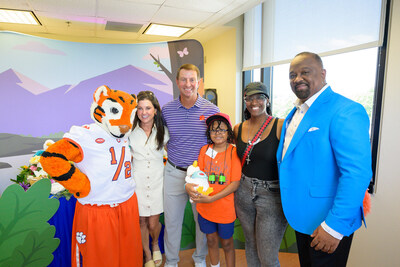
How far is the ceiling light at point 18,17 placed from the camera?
3.72 metres

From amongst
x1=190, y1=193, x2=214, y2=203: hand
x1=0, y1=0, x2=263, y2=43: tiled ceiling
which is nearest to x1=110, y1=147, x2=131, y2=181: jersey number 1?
x1=190, y1=193, x2=214, y2=203: hand

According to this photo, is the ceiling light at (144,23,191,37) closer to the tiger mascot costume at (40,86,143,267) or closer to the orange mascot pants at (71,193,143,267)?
the tiger mascot costume at (40,86,143,267)

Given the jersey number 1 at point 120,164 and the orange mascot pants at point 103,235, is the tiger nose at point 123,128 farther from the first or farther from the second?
the orange mascot pants at point 103,235

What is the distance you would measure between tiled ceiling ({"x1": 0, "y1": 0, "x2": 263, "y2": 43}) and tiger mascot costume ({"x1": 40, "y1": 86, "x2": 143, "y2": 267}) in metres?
2.41

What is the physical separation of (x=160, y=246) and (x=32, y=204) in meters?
1.23

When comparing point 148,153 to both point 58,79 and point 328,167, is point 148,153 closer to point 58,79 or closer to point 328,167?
point 328,167

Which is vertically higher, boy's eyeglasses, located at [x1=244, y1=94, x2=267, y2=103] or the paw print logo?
boy's eyeglasses, located at [x1=244, y1=94, x2=267, y2=103]

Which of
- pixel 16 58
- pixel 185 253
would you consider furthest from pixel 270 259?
pixel 16 58

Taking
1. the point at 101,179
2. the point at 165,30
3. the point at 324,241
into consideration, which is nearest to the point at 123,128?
the point at 101,179

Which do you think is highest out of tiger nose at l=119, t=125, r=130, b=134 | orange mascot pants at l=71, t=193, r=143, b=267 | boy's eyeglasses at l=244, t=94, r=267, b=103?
boy's eyeglasses at l=244, t=94, r=267, b=103

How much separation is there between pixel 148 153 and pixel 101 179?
18.4 inches

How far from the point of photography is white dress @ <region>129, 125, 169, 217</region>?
6.57 feet

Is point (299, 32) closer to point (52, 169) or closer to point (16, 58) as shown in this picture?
point (52, 169)

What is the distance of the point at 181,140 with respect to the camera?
2010 mm
